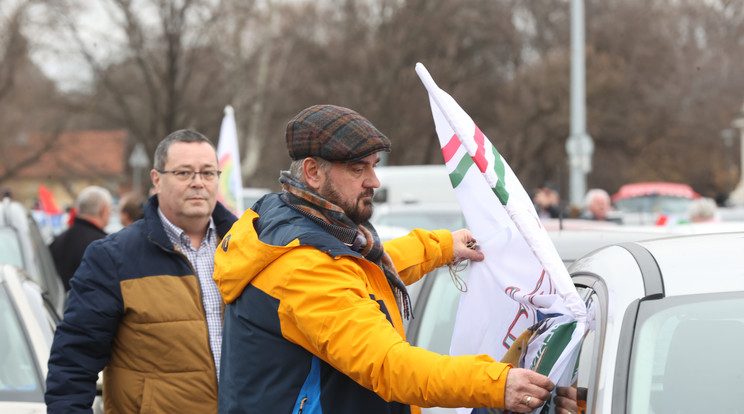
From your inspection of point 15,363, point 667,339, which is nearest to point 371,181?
point 667,339

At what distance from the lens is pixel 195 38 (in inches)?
902

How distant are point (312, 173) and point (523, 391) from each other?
87cm

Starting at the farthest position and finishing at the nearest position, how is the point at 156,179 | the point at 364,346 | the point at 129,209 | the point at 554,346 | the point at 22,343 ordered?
1. the point at 129,209
2. the point at 22,343
3. the point at 156,179
4. the point at 554,346
5. the point at 364,346

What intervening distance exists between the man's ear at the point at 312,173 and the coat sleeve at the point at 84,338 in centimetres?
100

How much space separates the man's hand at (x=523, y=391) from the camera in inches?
86.0

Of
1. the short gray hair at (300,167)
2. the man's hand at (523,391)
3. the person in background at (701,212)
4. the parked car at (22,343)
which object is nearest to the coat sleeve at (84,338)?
the parked car at (22,343)

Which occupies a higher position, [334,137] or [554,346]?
[334,137]

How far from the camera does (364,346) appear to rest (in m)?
2.30

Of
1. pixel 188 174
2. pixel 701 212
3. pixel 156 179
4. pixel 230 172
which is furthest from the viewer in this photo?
pixel 701 212

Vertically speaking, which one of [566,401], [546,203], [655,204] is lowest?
[566,401]

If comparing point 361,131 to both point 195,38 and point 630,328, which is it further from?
point 195,38

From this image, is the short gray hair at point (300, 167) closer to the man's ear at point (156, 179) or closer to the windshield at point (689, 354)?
the windshield at point (689, 354)

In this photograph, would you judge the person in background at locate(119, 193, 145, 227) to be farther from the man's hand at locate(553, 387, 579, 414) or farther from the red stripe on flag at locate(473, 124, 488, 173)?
the man's hand at locate(553, 387, 579, 414)

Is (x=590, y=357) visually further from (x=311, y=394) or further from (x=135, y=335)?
(x=135, y=335)
